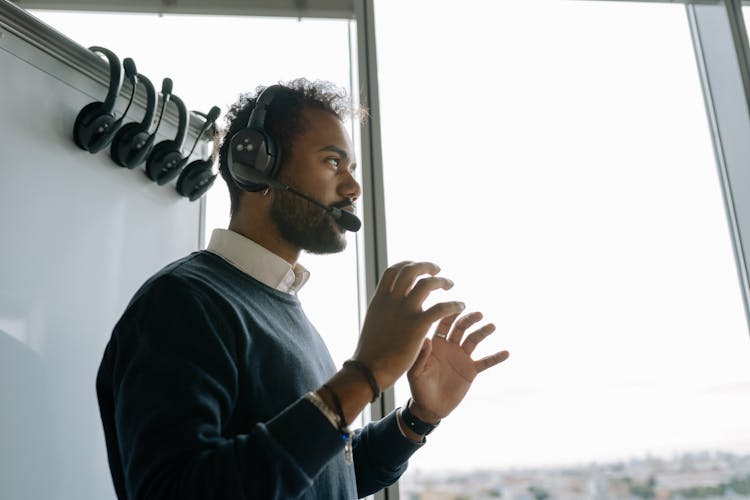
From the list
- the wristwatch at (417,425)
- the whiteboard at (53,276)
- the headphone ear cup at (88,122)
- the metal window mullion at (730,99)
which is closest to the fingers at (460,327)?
the wristwatch at (417,425)

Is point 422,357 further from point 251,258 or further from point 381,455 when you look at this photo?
point 251,258

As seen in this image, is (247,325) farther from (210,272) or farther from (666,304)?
(666,304)

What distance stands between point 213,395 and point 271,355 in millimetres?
142

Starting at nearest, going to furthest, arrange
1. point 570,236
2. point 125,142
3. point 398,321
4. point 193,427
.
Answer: point 193,427 < point 398,321 < point 125,142 < point 570,236

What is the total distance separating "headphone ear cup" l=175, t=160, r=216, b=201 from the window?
0.46 m

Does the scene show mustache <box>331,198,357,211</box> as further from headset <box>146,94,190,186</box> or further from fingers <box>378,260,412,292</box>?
headset <box>146,94,190,186</box>

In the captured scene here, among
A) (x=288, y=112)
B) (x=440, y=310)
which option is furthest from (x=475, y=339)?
(x=288, y=112)

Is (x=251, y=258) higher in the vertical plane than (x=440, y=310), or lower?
higher

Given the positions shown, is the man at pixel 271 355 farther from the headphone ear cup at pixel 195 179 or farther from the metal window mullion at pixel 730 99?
the metal window mullion at pixel 730 99

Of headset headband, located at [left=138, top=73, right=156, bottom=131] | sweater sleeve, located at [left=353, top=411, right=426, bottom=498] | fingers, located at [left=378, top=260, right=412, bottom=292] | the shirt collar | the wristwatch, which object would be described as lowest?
sweater sleeve, located at [left=353, top=411, right=426, bottom=498]

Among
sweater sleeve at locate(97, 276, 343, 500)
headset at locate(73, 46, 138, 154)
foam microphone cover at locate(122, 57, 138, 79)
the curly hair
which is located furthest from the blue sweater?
foam microphone cover at locate(122, 57, 138, 79)

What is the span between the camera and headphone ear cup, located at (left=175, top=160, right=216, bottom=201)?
1.32m

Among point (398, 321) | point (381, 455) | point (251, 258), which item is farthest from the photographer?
point (381, 455)

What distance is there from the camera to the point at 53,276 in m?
1.01
